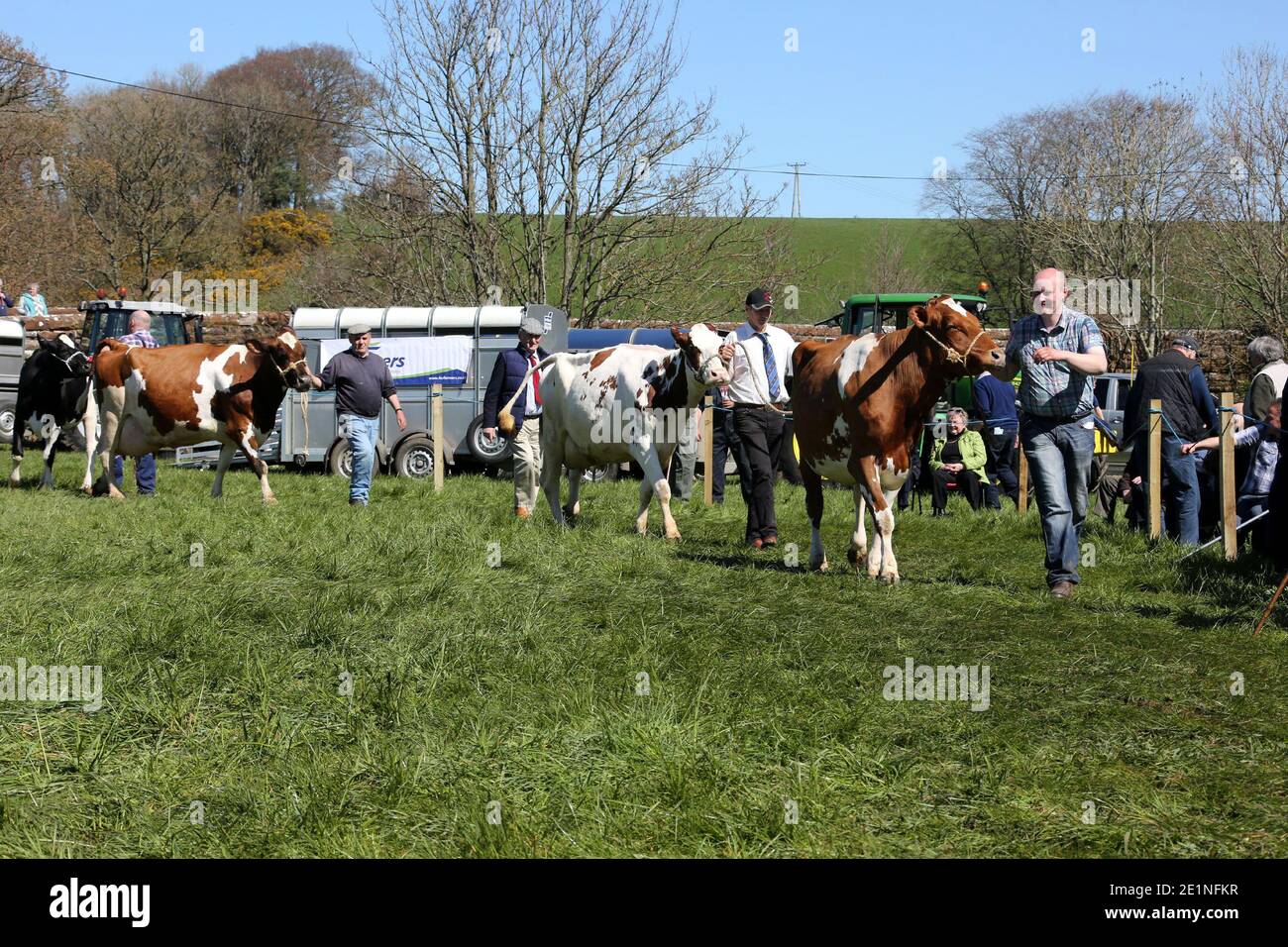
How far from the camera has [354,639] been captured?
6.32m

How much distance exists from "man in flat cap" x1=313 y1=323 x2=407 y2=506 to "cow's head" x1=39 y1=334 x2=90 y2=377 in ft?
17.9

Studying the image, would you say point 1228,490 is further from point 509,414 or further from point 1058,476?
→ point 509,414

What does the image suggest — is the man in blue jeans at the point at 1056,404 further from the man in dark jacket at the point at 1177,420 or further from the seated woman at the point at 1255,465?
the man in dark jacket at the point at 1177,420

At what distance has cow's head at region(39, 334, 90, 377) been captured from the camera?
18.4 meters

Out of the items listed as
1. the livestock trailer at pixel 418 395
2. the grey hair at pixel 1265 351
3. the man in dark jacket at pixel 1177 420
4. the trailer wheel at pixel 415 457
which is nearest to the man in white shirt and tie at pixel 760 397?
the man in dark jacket at pixel 1177 420

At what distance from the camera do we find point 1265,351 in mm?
10422

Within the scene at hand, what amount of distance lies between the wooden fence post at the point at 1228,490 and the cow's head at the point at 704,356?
398 centimetres

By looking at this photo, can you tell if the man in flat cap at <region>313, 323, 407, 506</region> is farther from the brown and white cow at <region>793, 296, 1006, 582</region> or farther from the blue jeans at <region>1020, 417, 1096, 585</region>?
the blue jeans at <region>1020, 417, 1096, 585</region>

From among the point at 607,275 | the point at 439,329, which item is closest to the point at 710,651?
the point at 439,329

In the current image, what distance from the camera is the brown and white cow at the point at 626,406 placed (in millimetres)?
10703

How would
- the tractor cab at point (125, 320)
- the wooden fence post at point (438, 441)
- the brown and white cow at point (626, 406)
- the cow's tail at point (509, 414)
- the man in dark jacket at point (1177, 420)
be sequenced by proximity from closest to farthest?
the brown and white cow at point (626, 406) < the man in dark jacket at point (1177, 420) < the cow's tail at point (509, 414) < the wooden fence post at point (438, 441) < the tractor cab at point (125, 320)

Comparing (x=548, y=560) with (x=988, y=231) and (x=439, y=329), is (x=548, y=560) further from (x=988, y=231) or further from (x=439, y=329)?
(x=988, y=231)
